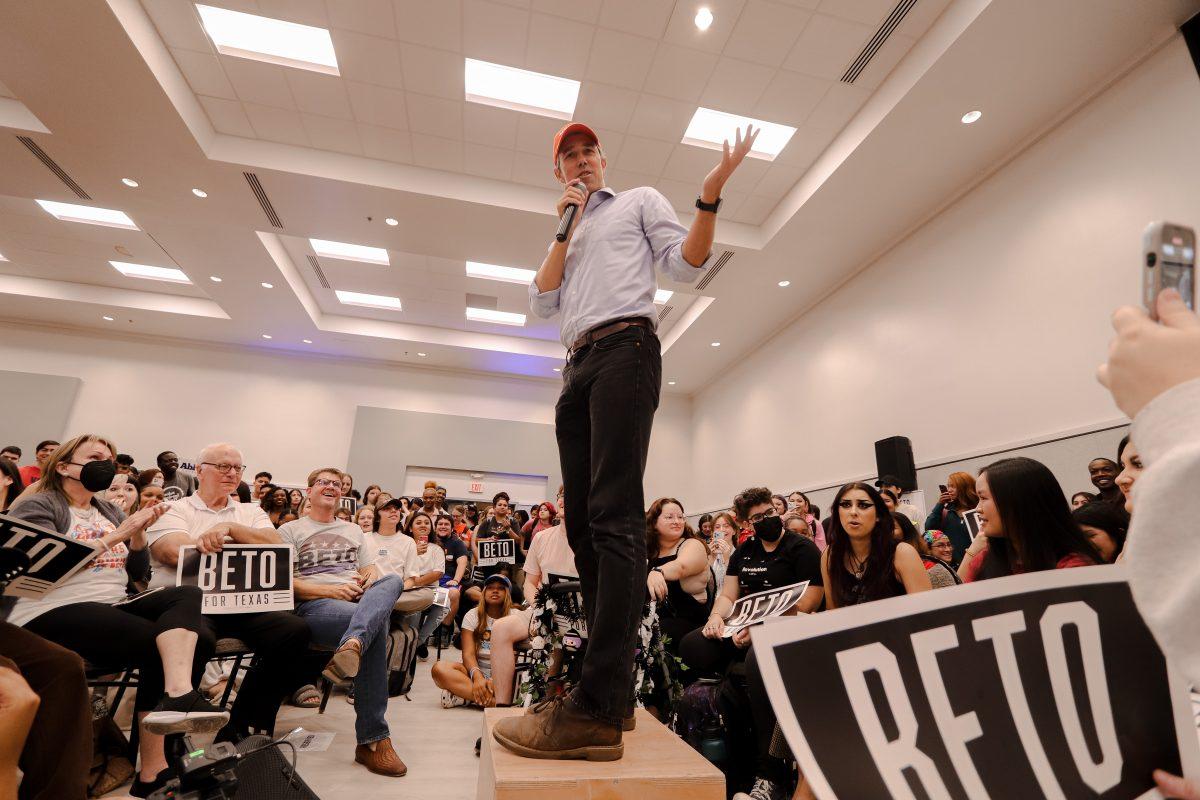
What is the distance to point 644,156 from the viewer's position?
532 centimetres

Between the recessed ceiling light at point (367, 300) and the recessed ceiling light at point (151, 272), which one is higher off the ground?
the recessed ceiling light at point (367, 300)

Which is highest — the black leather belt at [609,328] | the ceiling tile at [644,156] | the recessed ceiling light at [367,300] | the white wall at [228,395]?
the ceiling tile at [644,156]

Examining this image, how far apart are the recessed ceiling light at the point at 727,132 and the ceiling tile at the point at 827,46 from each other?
58cm

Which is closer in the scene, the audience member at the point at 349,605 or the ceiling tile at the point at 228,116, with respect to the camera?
the audience member at the point at 349,605

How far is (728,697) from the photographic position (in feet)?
7.29

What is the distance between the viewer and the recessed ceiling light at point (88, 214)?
677 centimetres

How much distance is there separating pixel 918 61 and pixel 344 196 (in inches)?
203

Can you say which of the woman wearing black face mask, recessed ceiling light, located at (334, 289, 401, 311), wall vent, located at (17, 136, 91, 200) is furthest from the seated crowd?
recessed ceiling light, located at (334, 289, 401, 311)

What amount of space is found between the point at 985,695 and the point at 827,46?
4.85 m

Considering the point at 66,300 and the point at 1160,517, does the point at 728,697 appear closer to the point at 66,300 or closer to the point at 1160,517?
the point at 1160,517

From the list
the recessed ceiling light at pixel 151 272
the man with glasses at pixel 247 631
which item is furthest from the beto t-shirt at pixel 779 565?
the recessed ceiling light at pixel 151 272

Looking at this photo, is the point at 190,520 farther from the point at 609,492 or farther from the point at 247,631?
the point at 609,492

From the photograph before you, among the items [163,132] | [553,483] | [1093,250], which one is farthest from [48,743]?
[553,483]

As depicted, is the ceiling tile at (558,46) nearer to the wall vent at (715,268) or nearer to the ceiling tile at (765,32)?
the ceiling tile at (765,32)
